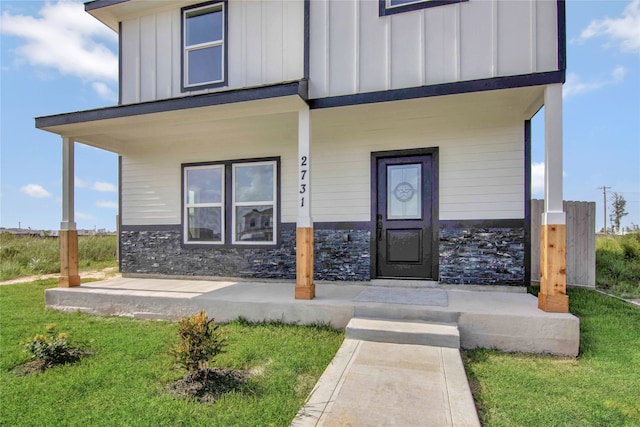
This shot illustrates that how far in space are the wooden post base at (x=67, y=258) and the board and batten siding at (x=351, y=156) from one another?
1.36 m

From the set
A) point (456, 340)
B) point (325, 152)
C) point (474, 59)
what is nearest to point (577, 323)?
point (456, 340)

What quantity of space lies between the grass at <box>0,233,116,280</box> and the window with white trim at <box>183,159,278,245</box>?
16.3 feet

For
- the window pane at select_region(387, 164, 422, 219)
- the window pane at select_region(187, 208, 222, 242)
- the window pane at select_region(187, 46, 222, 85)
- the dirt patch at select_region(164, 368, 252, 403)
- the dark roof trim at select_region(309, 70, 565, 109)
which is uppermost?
the window pane at select_region(187, 46, 222, 85)

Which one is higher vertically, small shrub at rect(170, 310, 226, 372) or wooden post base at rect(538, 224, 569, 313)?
wooden post base at rect(538, 224, 569, 313)

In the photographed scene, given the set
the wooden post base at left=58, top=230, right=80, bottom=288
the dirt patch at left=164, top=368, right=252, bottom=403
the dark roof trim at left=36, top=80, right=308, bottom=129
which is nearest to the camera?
the dirt patch at left=164, top=368, right=252, bottom=403

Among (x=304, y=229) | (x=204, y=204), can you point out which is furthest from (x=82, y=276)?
(x=304, y=229)

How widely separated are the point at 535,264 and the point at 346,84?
14.9ft

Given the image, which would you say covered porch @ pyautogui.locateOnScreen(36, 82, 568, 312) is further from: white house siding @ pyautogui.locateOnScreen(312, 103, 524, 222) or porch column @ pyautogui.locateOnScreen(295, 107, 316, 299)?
white house siding @ pyautogui.locateOnScreen(312, 103, 524, 222)

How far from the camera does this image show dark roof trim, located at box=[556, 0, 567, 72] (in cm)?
382

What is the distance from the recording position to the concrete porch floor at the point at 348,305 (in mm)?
3516

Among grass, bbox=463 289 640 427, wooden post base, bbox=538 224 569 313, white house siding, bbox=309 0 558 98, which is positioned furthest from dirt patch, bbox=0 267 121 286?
wooden post base, bbox=538 224 569 313

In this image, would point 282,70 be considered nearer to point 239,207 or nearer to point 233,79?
point 233,79

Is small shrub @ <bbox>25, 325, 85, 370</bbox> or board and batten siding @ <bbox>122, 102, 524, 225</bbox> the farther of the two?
board and batten siding @ <bbox>122, 102, 524, 225</bbox>

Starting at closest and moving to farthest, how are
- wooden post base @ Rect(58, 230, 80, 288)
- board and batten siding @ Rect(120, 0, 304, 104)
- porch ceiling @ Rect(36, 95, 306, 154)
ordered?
porch ceiling @ Rect(36, 95, 306, 154), board and batten siding @ Rect(120, 0, 304, 104), wooden post base @ Rect(58, 230, 80, 288)
